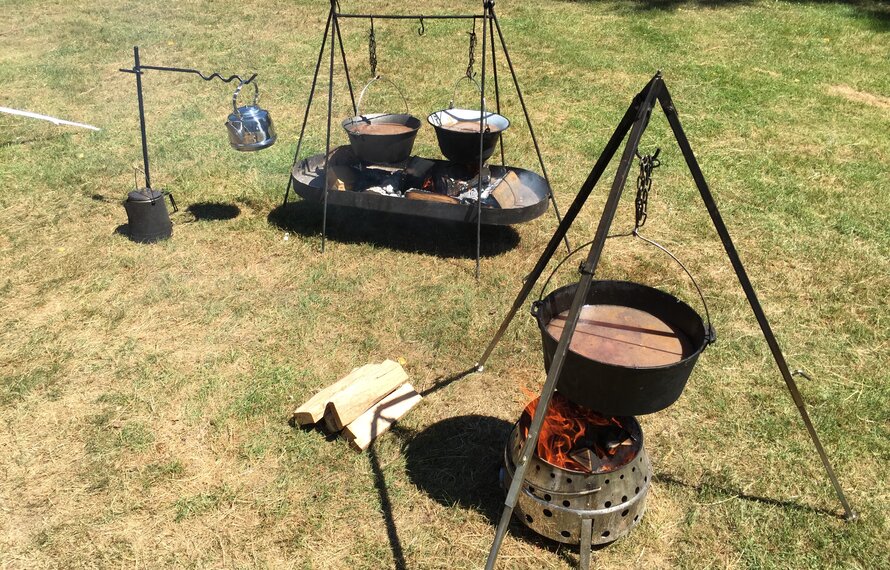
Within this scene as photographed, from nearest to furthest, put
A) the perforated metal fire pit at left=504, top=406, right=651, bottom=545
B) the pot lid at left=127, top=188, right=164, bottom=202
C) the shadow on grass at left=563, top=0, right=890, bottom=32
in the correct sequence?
the perforated metal fire pit at left=504, top=406, right=651, bottom=545 → the pot lid at left=127, top=188, right=164, bottom=202 → the shadow on grass at left=563, top=0, right=890, bottom=32

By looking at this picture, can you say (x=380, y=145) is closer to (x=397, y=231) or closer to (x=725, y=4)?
(x=397, y=231)

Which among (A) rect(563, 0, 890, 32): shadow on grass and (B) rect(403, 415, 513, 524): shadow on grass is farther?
(A) rect(563, 0, 890, 32): shadow on grass

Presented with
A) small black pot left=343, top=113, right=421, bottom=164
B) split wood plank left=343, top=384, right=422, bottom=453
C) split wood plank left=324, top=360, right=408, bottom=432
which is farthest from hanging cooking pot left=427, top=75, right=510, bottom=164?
split wood plank left=343, top=384, right=422, bottom=453

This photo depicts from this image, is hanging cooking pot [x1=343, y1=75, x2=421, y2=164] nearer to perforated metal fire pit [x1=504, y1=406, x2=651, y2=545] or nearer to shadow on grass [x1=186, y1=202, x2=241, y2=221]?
shadow on grass [x1=186, y1=202, x2=241, y2=221]

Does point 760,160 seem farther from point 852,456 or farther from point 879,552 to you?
point 879,552

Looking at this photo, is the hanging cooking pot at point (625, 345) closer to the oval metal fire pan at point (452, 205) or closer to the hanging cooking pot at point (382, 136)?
the oval metal fire pan at point (452, 205)

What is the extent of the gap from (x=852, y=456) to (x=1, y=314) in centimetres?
651

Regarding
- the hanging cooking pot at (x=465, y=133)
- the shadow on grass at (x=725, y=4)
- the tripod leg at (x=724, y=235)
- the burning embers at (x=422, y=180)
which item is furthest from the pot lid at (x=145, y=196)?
the shadow on grass at (x=725, y=4)

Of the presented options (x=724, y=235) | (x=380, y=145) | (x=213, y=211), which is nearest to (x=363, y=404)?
(x=724, y=235)

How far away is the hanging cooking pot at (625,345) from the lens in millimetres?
2971

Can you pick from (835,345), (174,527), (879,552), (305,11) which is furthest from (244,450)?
(305,11)

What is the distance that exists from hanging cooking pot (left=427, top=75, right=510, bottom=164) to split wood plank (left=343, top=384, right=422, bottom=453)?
2.49m

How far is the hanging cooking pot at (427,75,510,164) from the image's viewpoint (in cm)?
601

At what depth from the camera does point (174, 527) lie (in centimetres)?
367
